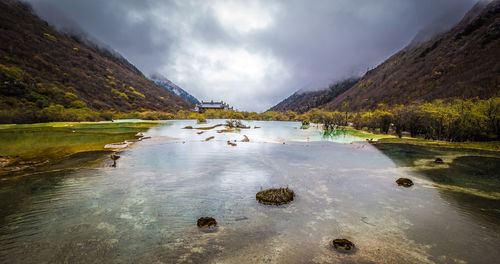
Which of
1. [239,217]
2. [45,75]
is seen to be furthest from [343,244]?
[45,75]

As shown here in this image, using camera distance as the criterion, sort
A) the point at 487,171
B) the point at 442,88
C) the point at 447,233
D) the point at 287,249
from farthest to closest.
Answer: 1. the point at 442,88
2. the point at 487,171
3. the point at 447,233
4. the point at 287,249

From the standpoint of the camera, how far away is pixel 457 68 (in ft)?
271

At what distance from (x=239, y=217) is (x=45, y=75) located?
123396mm

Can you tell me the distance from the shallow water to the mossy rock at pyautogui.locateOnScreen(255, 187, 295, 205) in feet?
1.44

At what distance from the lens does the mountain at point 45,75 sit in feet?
182

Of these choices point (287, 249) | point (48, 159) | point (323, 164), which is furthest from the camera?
point (323, 164)

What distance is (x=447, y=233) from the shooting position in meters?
6.87

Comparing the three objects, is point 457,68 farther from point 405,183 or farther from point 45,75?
point 45,75

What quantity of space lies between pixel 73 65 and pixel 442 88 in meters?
201

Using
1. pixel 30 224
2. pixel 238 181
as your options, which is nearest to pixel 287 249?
pixel 238 181

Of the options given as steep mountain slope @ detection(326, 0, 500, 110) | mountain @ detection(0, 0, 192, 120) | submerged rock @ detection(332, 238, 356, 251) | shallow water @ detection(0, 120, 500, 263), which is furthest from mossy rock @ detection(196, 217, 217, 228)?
steep mountain slope @ detection(326, 0, 500, 110)

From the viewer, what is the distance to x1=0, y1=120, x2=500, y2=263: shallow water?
18.7 feet

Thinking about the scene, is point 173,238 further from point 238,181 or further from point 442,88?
point 442,88

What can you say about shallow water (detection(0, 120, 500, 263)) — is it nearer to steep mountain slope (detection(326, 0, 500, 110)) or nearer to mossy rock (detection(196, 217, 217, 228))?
mossy rock (detection(196, 217, 217, 228))
